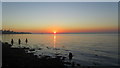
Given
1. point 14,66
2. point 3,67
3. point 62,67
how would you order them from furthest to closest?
point 62,67 → point 14,66 → point 3,67

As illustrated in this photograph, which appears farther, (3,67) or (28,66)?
(28,66)

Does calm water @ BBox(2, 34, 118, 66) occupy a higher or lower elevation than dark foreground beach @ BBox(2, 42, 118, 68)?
lower

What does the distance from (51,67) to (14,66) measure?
3.93m

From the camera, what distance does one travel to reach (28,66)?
552 inches

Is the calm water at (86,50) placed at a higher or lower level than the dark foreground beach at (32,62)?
lower

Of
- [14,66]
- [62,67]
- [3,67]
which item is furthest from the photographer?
[62,67]

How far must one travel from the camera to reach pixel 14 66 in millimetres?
13578

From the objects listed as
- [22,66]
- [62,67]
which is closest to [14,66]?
[22,66]

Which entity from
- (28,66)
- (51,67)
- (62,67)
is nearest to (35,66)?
(28,66)

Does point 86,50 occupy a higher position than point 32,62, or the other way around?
point 32,62

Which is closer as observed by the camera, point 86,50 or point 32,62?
point 32,62

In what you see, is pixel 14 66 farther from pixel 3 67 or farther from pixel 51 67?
pixel 51 67

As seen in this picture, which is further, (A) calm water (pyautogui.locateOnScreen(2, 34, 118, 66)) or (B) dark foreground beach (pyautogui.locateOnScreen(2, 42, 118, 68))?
(A) calm water (pyautogui.locateOnScreen(2, 34, 118, 66))

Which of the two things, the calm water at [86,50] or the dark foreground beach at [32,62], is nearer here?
the dark foreground beach at [32,62]
